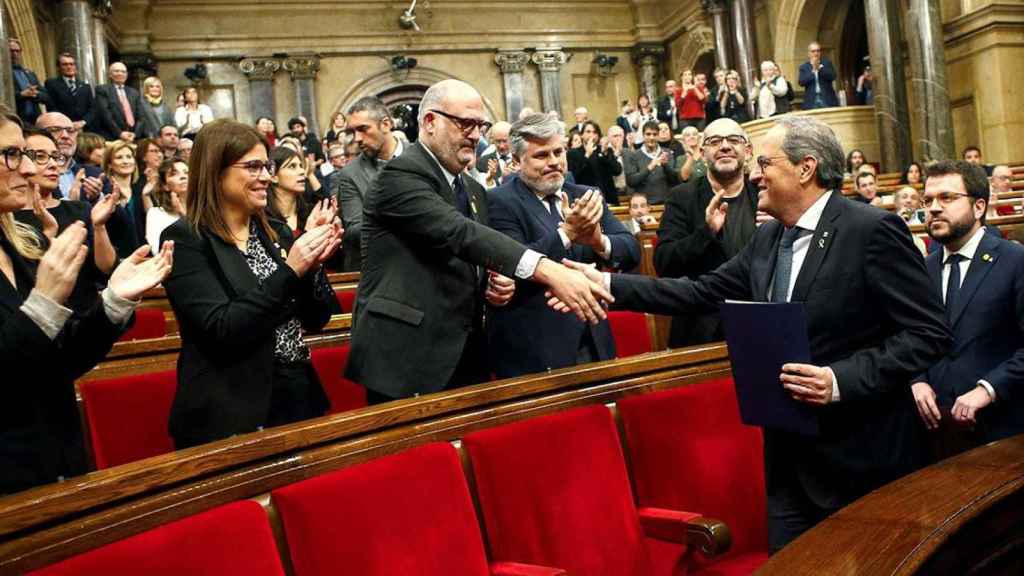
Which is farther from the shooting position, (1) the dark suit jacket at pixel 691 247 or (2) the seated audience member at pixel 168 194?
(2) the seated audience member at pixel 168 194

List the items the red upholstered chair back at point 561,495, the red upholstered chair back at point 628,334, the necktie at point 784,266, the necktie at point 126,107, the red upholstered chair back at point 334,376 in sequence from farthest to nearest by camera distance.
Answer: the necktie at point 126,107, the red upholstered chair back at point 628,334, the red upholstered chair back at point 334,376, the necktie at point 784,266, the red upholstered chair back at point 561,495

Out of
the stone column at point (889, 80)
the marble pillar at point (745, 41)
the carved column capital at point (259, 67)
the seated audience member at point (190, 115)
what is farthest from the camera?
the carved column capital at point (259, 67)

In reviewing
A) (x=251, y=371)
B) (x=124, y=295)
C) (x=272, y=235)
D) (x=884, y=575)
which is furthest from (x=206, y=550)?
(x=272, y=235)

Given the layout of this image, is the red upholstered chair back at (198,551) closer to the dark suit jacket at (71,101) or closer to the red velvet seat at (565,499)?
the red velvet seat at (565,499)

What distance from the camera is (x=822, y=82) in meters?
10.4

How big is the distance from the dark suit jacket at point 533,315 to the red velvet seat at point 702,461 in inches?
13.2

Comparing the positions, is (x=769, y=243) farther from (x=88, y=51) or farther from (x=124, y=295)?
(x=88, y=51)

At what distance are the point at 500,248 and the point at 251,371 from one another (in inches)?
23.5

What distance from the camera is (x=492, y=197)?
2.53 metres

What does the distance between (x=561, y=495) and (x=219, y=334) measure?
764 millimetres

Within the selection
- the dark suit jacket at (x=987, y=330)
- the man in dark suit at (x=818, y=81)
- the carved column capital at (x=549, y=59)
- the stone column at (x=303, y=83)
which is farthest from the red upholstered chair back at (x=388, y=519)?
the carved column capital at (x=549, y=59)

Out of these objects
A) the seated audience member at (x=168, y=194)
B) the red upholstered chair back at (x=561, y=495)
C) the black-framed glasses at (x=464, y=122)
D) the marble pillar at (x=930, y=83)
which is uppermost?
the marble pillar at (x=930, y=83)

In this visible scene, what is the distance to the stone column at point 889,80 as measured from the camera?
388 inches

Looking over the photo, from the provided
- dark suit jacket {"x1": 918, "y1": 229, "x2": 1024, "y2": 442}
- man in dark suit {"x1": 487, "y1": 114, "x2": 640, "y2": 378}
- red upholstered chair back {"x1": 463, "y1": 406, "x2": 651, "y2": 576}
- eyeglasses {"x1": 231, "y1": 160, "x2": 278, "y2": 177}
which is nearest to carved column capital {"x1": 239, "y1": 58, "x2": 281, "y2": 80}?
man in dark suit {"x1": 487, "y1": 114, "x2": 640, "y2": 378}
